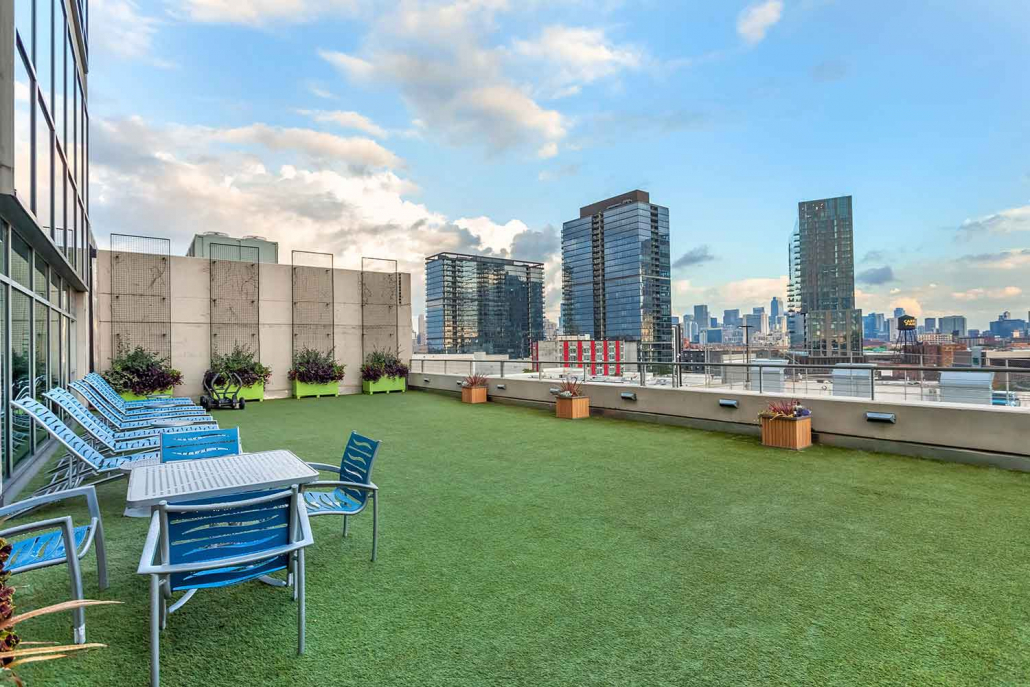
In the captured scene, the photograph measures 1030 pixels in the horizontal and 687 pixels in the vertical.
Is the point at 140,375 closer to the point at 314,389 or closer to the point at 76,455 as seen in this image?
the point at 314,389

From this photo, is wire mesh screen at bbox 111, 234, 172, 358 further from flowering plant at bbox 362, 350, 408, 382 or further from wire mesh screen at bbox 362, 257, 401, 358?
wire mesh screen at bbox 362, 257, 401, 358

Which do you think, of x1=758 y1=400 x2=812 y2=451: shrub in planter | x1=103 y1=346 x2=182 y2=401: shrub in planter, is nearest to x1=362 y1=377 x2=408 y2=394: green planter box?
x1=103 y1=346 x2=182 y2=401: shrub in planter

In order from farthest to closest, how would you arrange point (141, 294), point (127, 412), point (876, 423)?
1. point (141, 294)
2. point (127, 412)
3. point (876, 423)

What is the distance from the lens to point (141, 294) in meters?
14.6

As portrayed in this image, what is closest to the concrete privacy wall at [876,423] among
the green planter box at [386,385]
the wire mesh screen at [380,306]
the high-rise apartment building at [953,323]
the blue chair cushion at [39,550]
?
the blue chair cushion at [39,550]

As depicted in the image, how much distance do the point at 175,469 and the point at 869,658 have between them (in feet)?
13.6

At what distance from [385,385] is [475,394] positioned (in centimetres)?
537

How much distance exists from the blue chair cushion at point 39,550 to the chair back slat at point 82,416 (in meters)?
2.80

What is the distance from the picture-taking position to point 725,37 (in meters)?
13.9

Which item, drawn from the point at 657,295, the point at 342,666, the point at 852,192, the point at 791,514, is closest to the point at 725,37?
the point at 791,514

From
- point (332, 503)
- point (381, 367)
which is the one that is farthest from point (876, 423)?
point (381, 367)

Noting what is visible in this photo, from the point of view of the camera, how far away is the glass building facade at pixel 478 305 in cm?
5134

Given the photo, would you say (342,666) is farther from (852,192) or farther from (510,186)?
(852,192)

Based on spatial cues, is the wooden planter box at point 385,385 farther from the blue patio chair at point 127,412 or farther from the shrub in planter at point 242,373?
the blue patio chair at point 127,412
